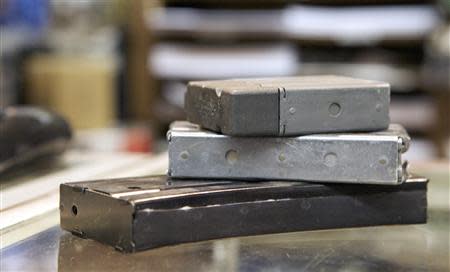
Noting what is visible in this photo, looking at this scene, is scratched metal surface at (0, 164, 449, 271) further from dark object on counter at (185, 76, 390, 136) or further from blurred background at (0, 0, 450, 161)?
blurred background at (0, 0, 450, 161)

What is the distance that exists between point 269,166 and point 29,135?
0.53 metres

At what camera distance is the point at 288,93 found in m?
1.05

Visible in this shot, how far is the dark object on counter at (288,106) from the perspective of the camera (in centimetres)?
103

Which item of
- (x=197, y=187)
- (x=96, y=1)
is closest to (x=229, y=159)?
(x=197, y=187)

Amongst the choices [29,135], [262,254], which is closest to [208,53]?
[29,135]

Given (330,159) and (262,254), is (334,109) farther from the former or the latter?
(262,254)

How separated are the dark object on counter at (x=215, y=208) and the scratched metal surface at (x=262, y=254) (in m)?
0.01

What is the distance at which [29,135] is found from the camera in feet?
4.77

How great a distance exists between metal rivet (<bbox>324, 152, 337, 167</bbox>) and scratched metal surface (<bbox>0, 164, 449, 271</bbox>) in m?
0.09

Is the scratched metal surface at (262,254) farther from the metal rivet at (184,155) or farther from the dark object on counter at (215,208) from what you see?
the metal rivet at (184,155)

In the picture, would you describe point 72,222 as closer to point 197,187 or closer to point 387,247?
point 197,187

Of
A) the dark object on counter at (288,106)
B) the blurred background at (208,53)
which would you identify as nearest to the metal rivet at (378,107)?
the dark object on counter at (288,106)

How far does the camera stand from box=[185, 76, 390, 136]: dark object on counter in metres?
1.03

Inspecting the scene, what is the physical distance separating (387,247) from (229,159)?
219 mm
